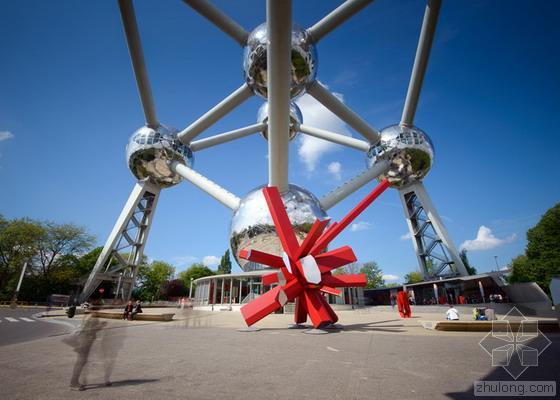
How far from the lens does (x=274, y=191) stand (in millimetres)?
6242

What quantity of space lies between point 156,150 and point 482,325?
13.9 m

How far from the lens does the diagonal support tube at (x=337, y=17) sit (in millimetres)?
7184

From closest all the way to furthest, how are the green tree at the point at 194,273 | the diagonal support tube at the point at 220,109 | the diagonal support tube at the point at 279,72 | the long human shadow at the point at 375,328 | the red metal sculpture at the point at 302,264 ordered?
the diagonal support tube at the point at 279,72
the red metal sculpture at the point at 302,264
the long human shadow at the point at 375,328
the diagonal support tube at the point at 220,109
the green tree at the point at 194,273

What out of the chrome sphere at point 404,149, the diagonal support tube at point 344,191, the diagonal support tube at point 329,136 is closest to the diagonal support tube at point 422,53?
the chrome sphere at point 404,149

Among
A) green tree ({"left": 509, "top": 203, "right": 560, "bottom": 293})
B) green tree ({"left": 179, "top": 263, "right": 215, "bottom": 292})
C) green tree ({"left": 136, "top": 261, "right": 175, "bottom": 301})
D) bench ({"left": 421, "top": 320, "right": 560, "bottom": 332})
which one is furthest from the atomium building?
green tree ({"left": 179, "top": 263, "right": 215, "bottom": 292})

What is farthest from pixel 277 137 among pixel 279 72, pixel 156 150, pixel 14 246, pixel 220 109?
pixel 14 246

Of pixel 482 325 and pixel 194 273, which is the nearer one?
pixel 482 325

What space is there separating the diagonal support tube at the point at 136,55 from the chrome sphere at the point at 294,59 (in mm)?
2924

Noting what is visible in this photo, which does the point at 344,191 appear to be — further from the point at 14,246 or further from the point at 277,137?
the point at 14,246

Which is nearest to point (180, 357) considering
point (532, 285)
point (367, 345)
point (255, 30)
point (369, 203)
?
point (367, 345)

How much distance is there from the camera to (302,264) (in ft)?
21.1

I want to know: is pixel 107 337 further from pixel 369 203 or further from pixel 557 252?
pixel 557 252

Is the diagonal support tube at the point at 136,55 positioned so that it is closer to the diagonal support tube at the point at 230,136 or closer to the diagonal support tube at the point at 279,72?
the diagonal support tube at the point at 230,136

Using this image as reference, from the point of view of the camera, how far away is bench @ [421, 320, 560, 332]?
20.0ft
